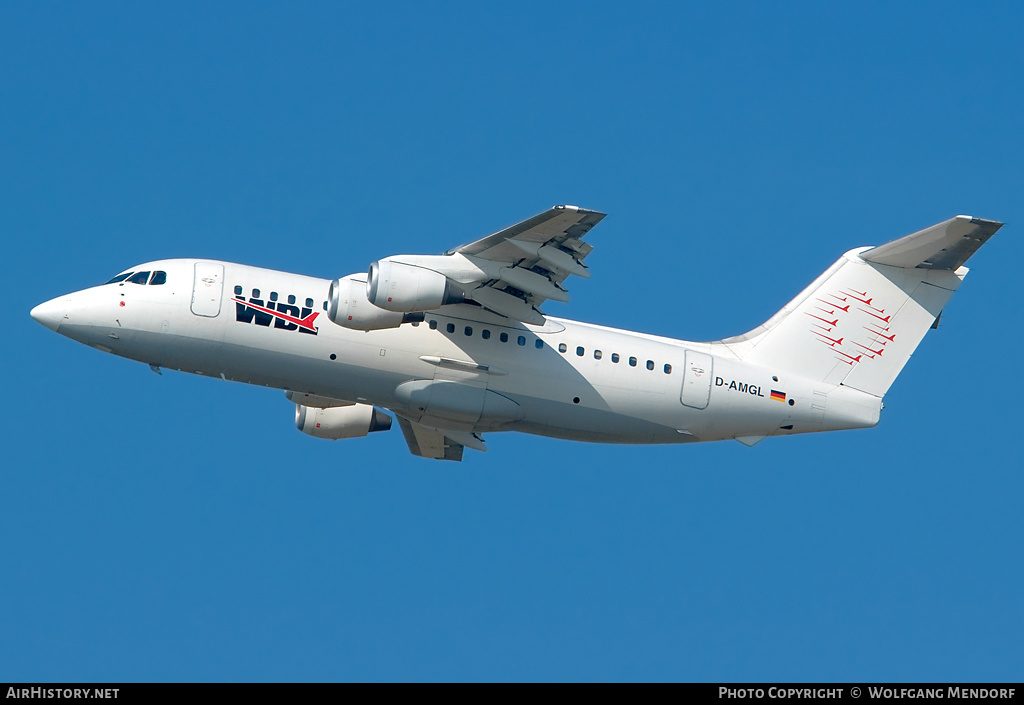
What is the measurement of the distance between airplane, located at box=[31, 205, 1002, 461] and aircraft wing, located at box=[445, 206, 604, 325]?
0.02m

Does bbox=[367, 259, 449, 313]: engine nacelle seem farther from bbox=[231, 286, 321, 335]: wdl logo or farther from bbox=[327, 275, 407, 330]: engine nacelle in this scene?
bbox=[231, 286, 321, 335]: wdl logo

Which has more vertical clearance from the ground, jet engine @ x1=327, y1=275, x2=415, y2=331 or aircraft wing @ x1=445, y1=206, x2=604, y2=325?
aircraft wing @ x1=445, y1=206, x2=604, y2=325

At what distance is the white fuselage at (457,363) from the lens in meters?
18.7

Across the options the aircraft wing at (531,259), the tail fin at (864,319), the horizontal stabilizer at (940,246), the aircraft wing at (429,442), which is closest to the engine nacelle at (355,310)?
the aircraft wing at (531,259)

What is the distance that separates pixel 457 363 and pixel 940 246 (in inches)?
310

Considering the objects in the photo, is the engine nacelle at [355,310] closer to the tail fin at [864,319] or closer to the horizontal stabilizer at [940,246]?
the tail fin at [864,319]

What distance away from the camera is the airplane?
60.1 ft

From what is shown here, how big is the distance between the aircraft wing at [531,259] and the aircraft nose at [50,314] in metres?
5.69

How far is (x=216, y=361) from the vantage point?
18.8 m

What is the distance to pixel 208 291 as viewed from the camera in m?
18.8

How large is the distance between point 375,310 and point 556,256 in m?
2.65

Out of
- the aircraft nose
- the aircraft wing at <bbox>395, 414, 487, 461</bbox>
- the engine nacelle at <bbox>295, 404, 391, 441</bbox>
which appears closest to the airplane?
the aircraft nose
